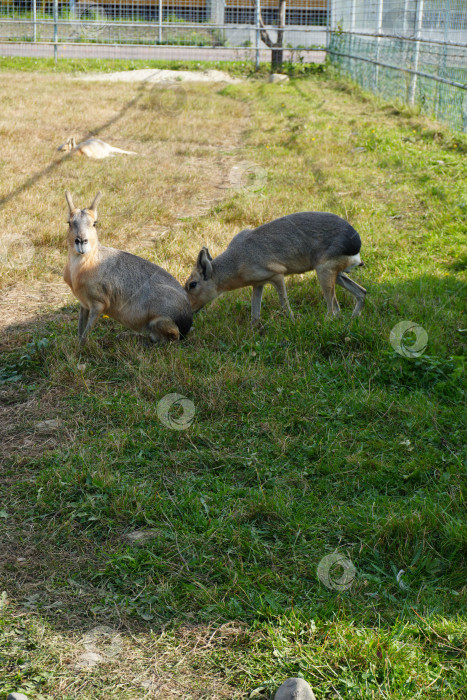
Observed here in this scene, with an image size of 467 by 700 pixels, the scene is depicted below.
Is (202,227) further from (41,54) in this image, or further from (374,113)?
(41,54)

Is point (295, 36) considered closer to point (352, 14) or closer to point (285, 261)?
point (352, 14)

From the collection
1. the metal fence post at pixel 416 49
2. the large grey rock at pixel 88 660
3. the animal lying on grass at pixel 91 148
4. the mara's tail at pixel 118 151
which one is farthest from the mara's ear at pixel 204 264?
the metal fence post at pixel 416 49

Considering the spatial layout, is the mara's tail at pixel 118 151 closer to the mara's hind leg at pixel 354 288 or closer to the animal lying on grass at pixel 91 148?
the animal lying on grass at pixel 91 148

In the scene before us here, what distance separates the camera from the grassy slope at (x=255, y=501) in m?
2.88

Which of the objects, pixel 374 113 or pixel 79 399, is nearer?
pixel 79 399

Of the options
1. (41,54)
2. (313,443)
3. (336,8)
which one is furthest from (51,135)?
(336,8)

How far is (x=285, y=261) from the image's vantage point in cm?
608

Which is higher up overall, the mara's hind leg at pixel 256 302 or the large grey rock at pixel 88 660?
the mara's hind leg at pixel 256 302

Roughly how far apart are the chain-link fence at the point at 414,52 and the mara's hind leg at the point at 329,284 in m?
7.60

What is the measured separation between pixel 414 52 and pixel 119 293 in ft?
39.9

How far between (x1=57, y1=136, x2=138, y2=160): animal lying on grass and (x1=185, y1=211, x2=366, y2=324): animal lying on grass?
6416 mm

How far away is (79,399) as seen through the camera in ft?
16.0

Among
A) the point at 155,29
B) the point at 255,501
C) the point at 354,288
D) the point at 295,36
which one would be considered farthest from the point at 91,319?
the point at 295,36

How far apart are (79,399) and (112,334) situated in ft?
3.60
